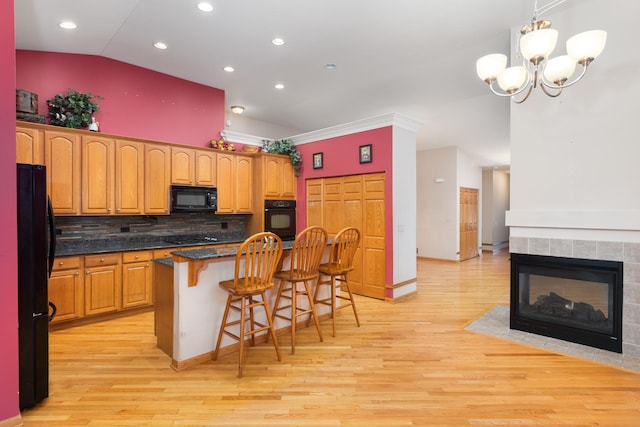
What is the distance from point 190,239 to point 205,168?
1.06m

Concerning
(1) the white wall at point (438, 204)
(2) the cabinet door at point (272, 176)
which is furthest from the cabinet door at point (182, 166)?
(1) the white wall at point (438, 204)

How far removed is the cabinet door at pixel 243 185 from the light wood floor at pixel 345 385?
2.34m

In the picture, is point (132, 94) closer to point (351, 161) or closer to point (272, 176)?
point (272, 176)

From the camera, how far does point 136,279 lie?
3824mm

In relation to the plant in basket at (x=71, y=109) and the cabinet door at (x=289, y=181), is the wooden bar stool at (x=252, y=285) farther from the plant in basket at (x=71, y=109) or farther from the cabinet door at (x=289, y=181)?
the cabinet door at (x=289, y=181)

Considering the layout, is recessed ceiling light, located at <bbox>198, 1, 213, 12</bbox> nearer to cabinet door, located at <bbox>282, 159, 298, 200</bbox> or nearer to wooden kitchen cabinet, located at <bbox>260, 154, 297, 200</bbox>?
wooden kitchen cabinet, located at <bbox>260, 154, 297, 200</bbox>

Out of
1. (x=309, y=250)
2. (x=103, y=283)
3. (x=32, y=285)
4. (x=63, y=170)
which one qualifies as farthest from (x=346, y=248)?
(x=63, y=170)

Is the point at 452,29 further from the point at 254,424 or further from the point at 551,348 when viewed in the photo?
the point at 254,424

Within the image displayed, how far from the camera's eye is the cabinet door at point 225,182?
15.9 feet

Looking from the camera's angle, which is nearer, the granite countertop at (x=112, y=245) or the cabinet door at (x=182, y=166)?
the granite countertop at (x=112, y=245)

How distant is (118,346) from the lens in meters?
2.95

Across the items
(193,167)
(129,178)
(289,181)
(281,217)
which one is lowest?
(281,217)

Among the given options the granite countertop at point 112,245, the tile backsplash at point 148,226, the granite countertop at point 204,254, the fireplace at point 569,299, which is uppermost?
the tile backsplash at point 148,226

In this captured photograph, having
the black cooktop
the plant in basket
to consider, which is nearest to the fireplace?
the black cooktop
